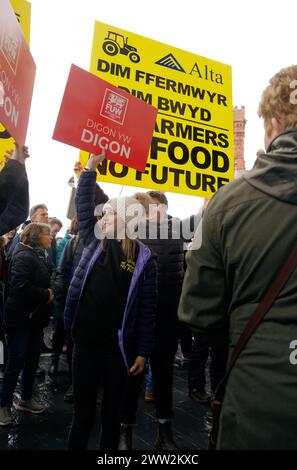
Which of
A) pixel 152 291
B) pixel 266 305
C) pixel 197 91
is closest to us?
pixel 266 305

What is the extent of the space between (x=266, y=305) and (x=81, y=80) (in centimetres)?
230

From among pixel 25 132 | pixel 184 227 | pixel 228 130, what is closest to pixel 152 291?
pixel 184 227

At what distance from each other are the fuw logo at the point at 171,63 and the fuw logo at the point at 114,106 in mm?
1057

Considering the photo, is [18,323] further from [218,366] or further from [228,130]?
[228,130]

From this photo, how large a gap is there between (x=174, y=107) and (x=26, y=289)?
7.36 feet

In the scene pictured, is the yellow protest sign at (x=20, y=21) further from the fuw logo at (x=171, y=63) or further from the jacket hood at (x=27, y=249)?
the fuw logo at (x=171, y=63)

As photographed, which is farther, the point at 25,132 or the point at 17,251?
the point at 17,251

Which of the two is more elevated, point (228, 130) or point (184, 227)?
point (228, 130)

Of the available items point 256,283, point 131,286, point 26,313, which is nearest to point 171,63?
point 131,286

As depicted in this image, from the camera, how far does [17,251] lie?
3596 mm

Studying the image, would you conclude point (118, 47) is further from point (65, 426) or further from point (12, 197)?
point (65, 426)

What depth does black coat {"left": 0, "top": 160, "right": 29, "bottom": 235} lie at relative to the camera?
186cm

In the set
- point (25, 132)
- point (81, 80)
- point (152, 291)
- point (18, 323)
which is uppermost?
point (81, 80)

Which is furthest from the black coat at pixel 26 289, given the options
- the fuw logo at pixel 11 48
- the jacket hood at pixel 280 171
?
the jacket hood at pixel 280 171
